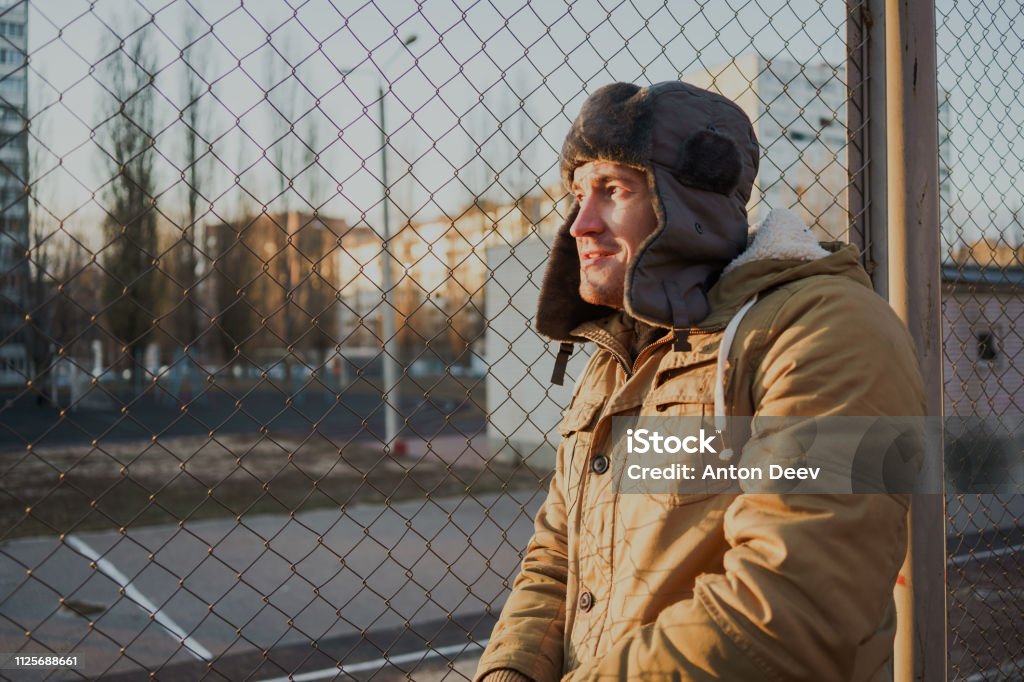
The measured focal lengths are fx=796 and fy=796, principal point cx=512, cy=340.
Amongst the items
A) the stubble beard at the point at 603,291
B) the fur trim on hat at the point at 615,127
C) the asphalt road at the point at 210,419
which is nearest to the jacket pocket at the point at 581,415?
the stubble beard at the point at 603,291

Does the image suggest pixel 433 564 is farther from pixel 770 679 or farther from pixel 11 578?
pixel 770 679

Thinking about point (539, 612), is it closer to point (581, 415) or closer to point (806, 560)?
point (581, 415)

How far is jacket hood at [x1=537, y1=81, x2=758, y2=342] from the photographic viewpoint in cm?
153

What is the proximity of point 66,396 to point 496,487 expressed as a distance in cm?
2927

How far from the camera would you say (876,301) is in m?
1.38

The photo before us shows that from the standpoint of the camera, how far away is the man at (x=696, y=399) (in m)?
1.23

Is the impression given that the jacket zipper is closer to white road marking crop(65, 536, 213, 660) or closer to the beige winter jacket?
the beige winter jacket

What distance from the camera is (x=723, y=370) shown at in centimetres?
142

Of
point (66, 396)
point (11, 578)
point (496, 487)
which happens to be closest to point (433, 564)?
point (11, 578)

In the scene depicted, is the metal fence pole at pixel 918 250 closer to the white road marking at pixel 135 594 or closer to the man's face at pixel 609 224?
the man's face at pixel 609 224

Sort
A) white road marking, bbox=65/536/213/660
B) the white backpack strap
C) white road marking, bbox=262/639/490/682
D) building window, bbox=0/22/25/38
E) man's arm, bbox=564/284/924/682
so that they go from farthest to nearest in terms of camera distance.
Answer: white road marking, bbox=65/536/213/660 < white road marking, bbox=262/639/490/682 < building window, bbox=0/22/25/38 < the white backpack strap < man's arm, bbox=564/284/924/682

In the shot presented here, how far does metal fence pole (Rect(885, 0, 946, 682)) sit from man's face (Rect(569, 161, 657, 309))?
1038 millimetres

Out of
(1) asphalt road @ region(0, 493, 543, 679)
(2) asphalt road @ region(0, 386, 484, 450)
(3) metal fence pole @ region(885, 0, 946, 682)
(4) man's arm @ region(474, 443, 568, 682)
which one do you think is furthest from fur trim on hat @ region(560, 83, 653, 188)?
(2) asphalt road @ region(0, 386, 484, 450)

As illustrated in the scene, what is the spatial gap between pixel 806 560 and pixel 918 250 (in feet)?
4.64
